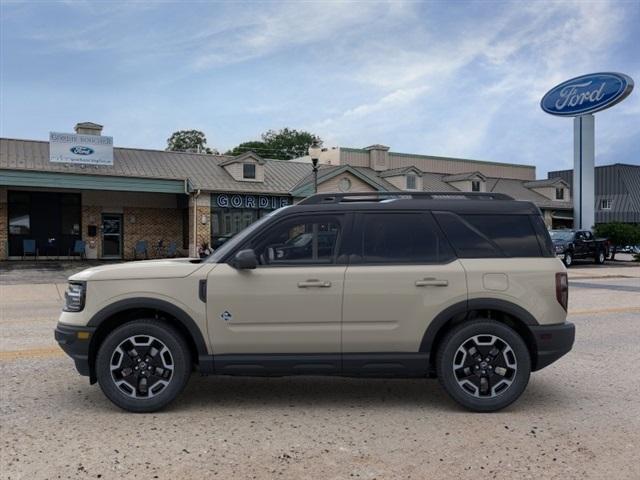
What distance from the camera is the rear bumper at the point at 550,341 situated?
5066mm

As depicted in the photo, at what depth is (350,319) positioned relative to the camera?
16.3 ft

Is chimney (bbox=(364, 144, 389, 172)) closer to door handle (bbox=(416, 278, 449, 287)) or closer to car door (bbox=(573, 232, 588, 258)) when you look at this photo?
car door (bbox=(573, 232, 588, 258))

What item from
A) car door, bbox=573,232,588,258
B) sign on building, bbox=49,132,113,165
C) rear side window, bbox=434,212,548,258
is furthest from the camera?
car door, bbox=573,232,588,258

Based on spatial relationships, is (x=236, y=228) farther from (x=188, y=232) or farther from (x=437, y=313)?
(x=437, y=313)

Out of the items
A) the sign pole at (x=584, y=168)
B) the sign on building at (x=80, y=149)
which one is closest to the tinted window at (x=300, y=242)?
the sign on building at (x=80, y=149)

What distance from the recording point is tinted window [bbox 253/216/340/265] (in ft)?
16.6

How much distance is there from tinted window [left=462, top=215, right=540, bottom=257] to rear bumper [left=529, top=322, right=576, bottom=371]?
25.2 inches

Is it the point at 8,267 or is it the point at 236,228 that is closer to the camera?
the point at 8,267

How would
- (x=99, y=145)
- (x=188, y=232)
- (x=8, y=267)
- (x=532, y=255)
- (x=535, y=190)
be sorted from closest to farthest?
(x=532, y=255) < (x=8, y=267) < (x=99, y=145) < (x=188, y=232) < (x=535, y=190)

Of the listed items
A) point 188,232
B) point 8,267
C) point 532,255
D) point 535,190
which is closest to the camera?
point 532,255

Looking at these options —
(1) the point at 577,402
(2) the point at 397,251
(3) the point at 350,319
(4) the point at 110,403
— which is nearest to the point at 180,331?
(4) the point at 110,403

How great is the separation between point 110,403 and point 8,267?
20624 millimetres

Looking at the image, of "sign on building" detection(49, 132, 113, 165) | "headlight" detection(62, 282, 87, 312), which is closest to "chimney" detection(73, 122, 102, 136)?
"sign on building" detection(49, 132, 113, 165)

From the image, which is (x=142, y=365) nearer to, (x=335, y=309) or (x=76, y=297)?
(x=76, y=297)
